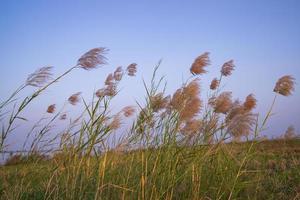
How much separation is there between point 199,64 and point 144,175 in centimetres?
171

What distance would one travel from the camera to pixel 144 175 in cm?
359

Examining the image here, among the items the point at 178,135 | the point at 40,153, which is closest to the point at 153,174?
the point at 178,135

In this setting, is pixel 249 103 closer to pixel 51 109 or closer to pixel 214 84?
pixel 214 84

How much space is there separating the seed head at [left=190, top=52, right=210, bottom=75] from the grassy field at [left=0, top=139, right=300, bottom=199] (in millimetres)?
930

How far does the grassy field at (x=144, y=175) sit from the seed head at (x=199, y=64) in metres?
0.93

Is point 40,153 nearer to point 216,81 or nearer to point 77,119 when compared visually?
point 77,119

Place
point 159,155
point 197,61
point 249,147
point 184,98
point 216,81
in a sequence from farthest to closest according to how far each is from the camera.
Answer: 1. point 216,81
2. point 197,61
3. point 184,98
4. point 249,147
5. point 159,155

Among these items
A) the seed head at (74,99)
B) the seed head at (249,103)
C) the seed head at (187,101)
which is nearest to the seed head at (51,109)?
the seed head at (74,99)

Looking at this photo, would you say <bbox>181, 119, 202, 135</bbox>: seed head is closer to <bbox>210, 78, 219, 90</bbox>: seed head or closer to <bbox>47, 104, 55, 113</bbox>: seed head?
<bbox>210, 78, 219, 90</bbox>: seed head

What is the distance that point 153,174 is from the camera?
11.1 feet

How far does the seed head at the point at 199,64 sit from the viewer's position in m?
4.66

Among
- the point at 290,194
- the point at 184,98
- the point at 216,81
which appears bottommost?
the point at 290,194

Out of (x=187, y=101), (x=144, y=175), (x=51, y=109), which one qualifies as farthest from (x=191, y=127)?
(x=51, y=109)

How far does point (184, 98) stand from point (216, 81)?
3.45 ft
